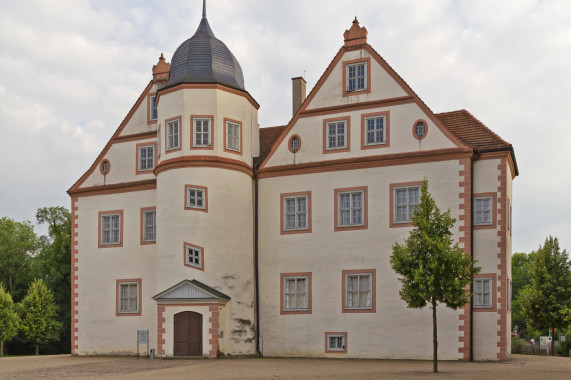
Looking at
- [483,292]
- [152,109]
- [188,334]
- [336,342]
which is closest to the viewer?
[483,292]

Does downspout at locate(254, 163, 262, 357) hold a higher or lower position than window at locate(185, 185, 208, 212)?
lower

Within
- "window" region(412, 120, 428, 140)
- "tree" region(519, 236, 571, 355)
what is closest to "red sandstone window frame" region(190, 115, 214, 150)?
"window" region(412, 120, 428, 140)

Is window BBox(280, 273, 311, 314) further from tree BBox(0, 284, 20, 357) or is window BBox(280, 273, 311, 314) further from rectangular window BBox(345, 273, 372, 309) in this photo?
tree BBox(0, 284, 20, 357)

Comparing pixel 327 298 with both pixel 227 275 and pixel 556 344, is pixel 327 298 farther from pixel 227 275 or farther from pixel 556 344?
pixel 556 344

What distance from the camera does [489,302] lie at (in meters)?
30.9

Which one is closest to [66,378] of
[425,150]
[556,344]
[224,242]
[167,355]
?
[167,355]

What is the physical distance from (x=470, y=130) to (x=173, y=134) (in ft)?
44.3

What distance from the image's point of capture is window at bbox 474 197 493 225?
31391mm

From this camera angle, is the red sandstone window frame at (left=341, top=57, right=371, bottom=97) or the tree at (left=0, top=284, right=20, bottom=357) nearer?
the red sandstone window frame at (left=341, top=57, right=371, bottom=97)

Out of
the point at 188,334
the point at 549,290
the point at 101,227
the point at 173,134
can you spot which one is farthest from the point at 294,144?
the point at 549,290

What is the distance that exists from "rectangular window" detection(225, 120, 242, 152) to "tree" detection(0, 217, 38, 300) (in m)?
42.2

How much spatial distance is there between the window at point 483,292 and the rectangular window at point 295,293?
24.7ft

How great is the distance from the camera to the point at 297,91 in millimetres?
39844

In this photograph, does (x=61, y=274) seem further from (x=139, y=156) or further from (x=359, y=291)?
(x=359, y=291)
